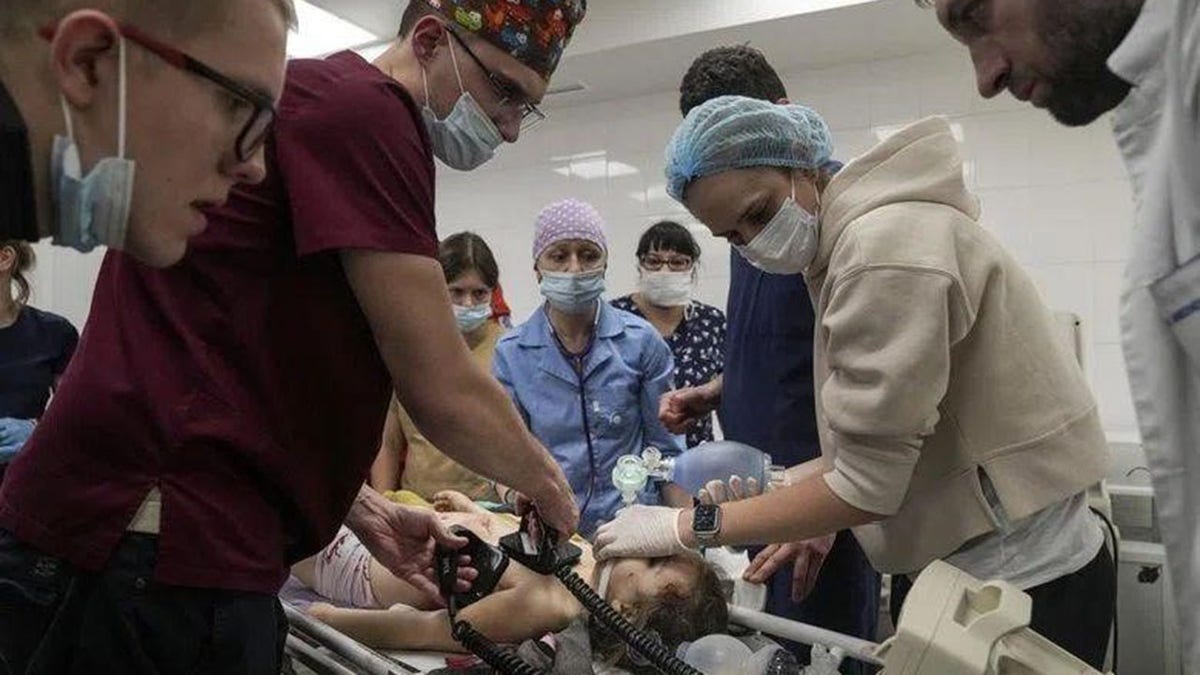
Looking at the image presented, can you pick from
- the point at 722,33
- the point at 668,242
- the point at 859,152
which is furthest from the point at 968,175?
the point at 668,242

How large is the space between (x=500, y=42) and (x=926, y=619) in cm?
101

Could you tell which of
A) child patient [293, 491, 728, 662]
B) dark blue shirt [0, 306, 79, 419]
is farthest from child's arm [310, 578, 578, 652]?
dark blue shirt [0, 306, 79, 419]

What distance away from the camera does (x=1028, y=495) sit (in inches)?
53.9

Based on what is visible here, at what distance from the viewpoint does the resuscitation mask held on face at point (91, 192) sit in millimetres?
703

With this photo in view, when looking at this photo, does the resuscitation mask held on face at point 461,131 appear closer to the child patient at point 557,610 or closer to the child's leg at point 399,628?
the child patient at point 557,610

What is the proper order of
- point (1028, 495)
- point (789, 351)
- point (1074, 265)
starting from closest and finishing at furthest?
point (1028, 495) → point (789, 351) → point (1074, 265)

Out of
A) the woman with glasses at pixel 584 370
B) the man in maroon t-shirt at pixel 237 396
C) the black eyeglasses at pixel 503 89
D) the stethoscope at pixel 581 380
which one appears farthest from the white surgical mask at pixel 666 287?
the man in maroon t-shirt at pixel 237 396

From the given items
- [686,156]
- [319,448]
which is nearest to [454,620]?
[319,448]

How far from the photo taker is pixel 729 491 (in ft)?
5.85

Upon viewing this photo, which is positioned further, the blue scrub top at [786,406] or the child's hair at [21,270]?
the child's hair at [21,270]

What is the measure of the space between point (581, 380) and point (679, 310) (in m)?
1.04

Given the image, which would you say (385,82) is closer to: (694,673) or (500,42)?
(500,42)

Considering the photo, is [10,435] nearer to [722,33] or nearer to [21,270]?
[21,270]

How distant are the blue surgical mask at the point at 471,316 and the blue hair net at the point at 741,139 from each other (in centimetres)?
166
